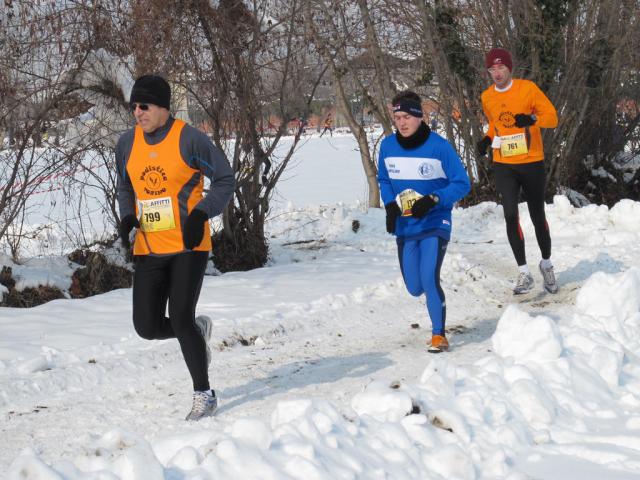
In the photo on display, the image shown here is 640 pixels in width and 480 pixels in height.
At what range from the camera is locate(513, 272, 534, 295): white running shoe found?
8305 mm

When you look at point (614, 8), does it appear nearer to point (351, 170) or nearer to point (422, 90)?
point (422, 90)

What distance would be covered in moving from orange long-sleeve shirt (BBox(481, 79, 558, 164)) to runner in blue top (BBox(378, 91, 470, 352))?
1.86 meters

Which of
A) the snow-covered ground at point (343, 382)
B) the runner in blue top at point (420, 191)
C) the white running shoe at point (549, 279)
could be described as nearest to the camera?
the snow-covered ground at point (343, 382)

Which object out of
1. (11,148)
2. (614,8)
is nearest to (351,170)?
(614,8)

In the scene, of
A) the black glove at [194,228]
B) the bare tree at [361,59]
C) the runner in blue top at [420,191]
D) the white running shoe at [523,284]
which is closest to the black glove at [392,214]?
the runner in blue top at [420,191]

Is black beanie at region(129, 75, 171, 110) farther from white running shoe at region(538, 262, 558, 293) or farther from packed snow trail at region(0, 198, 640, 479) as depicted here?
white running shoe at region(538, 262, 558, 293)

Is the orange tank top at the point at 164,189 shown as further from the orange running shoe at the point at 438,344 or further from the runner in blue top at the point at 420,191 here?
the orange running shoe at the point at 438,344

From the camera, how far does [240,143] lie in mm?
10000

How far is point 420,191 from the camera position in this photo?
6.35 meters

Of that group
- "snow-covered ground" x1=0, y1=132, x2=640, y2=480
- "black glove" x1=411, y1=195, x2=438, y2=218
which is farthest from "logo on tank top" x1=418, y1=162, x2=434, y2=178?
"snow-covered ground" x1=0, y1=132, x2=640, y2=480

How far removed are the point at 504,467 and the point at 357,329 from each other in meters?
3.30

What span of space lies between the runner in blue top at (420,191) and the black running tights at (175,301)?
71.0 inches

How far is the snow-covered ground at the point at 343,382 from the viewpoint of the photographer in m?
3.82

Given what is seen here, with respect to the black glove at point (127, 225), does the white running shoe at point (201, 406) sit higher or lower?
lower
